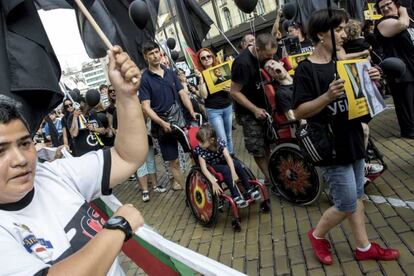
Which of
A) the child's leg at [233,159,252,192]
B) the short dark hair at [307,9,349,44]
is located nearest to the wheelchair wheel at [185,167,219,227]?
the child's leg at [233,159,252,192]

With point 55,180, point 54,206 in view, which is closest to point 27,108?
point 55,180

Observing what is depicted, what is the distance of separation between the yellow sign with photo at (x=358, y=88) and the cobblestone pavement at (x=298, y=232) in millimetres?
1155

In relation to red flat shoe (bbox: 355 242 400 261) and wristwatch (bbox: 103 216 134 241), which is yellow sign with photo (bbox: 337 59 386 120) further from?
wristwatch (bbox: 103 216 134 241)

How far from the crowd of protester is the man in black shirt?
0.01 metres

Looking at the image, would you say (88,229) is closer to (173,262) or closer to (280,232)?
(173,262)

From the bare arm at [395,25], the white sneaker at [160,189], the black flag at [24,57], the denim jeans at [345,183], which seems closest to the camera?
the black flag at [24,57]

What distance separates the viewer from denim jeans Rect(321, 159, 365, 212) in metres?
2.70

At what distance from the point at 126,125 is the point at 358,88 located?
1.63 metres

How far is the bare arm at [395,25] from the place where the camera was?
4605 millimetres

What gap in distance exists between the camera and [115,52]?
170 cm

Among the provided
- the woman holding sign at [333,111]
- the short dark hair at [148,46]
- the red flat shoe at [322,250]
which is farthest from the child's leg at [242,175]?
the short dark hair at [148,46]

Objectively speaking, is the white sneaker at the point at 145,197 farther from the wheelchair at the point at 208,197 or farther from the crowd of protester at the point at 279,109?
the wheelchair at the point at 208,197

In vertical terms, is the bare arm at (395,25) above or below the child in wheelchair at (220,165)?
above

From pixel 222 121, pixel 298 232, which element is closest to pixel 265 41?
pixel 222 121
